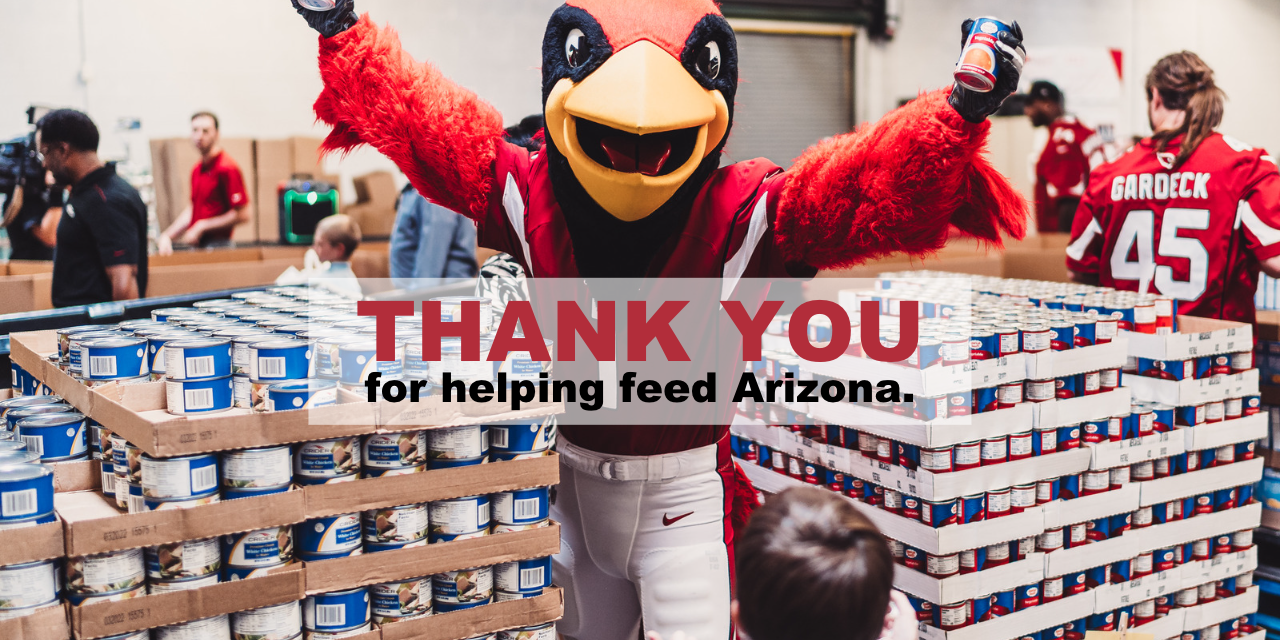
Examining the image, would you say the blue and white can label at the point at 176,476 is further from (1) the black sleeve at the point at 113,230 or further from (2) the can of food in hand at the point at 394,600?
(1) the black sleeve at the point at 113,230

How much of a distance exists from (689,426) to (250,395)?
0.88m

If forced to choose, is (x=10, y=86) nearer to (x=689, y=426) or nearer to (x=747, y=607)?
(x=689, y=426)

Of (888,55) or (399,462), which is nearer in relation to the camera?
(399,462)

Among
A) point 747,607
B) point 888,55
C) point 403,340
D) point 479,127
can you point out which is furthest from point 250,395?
point 888,55

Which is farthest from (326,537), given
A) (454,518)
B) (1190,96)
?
(1190,96)

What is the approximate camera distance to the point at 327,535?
1.86m

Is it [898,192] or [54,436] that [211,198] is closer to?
[54,436]

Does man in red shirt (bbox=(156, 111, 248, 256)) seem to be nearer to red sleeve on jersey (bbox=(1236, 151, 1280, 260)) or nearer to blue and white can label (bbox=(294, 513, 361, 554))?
blue and white can label (bbox=(294, 513, 361, 554))

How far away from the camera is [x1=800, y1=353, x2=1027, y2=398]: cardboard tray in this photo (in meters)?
2.44

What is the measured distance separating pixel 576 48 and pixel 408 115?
1.31ft

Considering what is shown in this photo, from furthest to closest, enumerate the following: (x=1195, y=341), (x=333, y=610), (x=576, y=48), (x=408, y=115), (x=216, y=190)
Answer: (x=216, y=190) < (x=1195, y=341) < (x=408, y=115) < (x=576, y=48) < (x=333, y=610)

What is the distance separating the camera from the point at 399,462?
189cm

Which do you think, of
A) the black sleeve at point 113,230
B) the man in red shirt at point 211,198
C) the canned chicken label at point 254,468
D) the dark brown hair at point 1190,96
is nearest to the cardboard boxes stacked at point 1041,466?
the dark brown hair at point 1190,96

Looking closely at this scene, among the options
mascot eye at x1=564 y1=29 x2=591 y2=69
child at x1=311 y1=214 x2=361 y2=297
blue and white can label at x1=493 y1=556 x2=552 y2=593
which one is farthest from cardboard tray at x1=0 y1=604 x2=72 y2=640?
child at x1=311 y1=214 x2=361 y2=297
